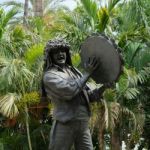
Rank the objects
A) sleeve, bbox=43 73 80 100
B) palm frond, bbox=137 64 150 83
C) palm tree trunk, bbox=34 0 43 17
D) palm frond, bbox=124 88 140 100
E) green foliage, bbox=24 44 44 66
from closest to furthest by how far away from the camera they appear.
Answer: sleeve, bbox=43 73 80 100
green foliage, bbox=24 44 44 66
palm frond, bbox=124 88 140 100
palm frond, bbox=137 64 150 83
palm tree trunk, bbox=34 0 43 17

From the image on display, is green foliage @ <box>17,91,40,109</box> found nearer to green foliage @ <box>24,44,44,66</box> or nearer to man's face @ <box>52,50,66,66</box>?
green foliage @ <box>24,44,44,66</box>

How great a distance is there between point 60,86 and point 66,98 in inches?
5.4

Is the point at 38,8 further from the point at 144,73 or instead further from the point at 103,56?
the point at 103,56

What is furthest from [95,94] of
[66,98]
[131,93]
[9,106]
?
[131,93]

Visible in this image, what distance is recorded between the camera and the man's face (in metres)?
5.45

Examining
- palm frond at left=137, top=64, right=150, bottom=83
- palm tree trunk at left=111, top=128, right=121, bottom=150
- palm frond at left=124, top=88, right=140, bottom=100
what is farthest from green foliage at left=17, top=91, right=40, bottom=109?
palm frond at left=137, top=64, right=150, bottom=83

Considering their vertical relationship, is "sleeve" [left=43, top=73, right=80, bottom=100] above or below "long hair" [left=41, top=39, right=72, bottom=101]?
below

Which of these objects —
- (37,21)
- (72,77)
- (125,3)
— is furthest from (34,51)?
(72,77)

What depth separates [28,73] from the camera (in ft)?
A: 36.9

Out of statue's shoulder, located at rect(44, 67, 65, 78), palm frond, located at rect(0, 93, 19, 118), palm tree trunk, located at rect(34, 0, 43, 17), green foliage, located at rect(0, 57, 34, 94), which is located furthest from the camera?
palm tree trunk, located at rect(34, 0, 43, 17)

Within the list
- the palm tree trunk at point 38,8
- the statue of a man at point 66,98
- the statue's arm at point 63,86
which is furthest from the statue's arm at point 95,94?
the palm tree trunk at point 38,8

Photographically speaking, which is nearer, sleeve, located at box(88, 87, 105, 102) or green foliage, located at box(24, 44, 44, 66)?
sleeve, located at box(88, 87, 105, 102)

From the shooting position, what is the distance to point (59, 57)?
5.47 metres

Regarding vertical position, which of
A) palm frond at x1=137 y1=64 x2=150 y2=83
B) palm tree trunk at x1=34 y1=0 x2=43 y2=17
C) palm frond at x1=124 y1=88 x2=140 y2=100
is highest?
palm tree trunk at x1=34 y1=0 x2=43 y2=17
